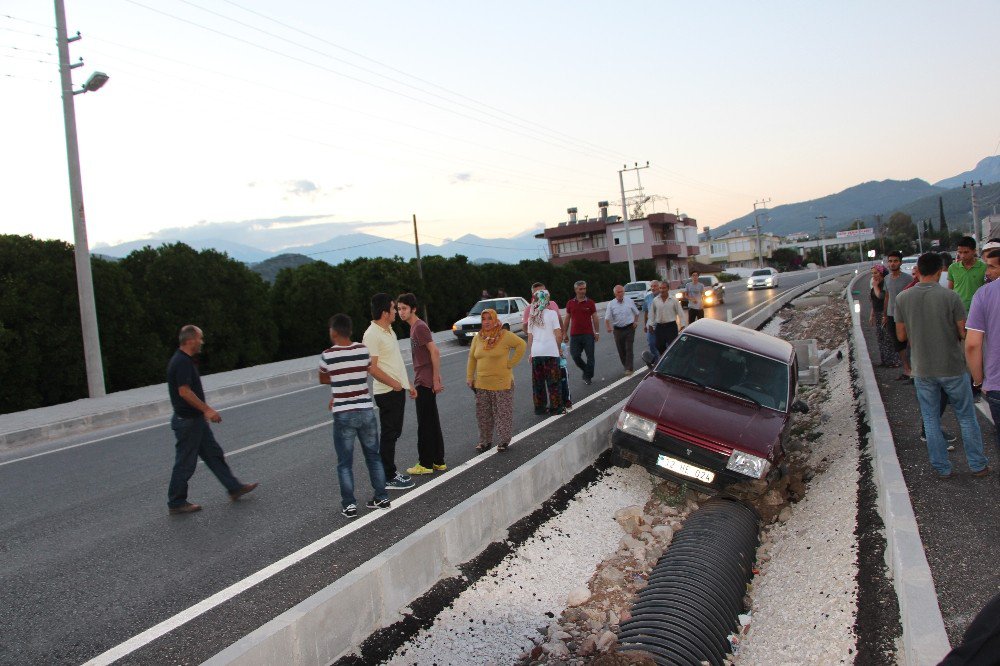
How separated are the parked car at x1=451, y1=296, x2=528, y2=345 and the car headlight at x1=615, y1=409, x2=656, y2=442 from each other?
16786mm

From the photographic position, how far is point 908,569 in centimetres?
459

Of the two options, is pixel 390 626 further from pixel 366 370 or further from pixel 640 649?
pixel 366 370

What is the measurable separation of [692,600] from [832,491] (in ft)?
9.48

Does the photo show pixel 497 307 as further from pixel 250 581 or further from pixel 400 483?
pixel 250 581

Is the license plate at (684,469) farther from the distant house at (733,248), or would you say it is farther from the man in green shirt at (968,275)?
the distant house at (733,248)

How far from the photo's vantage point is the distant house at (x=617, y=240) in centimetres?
9056

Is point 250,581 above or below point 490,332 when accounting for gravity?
below

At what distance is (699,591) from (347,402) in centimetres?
316

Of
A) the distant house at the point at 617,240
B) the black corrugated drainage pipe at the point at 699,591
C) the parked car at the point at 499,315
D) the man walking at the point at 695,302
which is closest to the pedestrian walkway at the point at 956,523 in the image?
the black corrugated drainage pipe at the point at 699,591

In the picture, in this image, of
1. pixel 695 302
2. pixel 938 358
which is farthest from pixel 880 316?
pixel 938 358

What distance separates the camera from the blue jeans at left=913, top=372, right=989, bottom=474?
644cm

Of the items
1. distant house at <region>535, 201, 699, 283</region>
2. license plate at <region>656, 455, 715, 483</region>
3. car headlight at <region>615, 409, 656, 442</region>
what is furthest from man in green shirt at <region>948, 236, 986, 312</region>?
distant house at <region>535, 201, 699, 283</region>

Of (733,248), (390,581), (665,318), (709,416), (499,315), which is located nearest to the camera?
(390,581)

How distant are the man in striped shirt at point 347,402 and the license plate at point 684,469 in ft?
9.32
